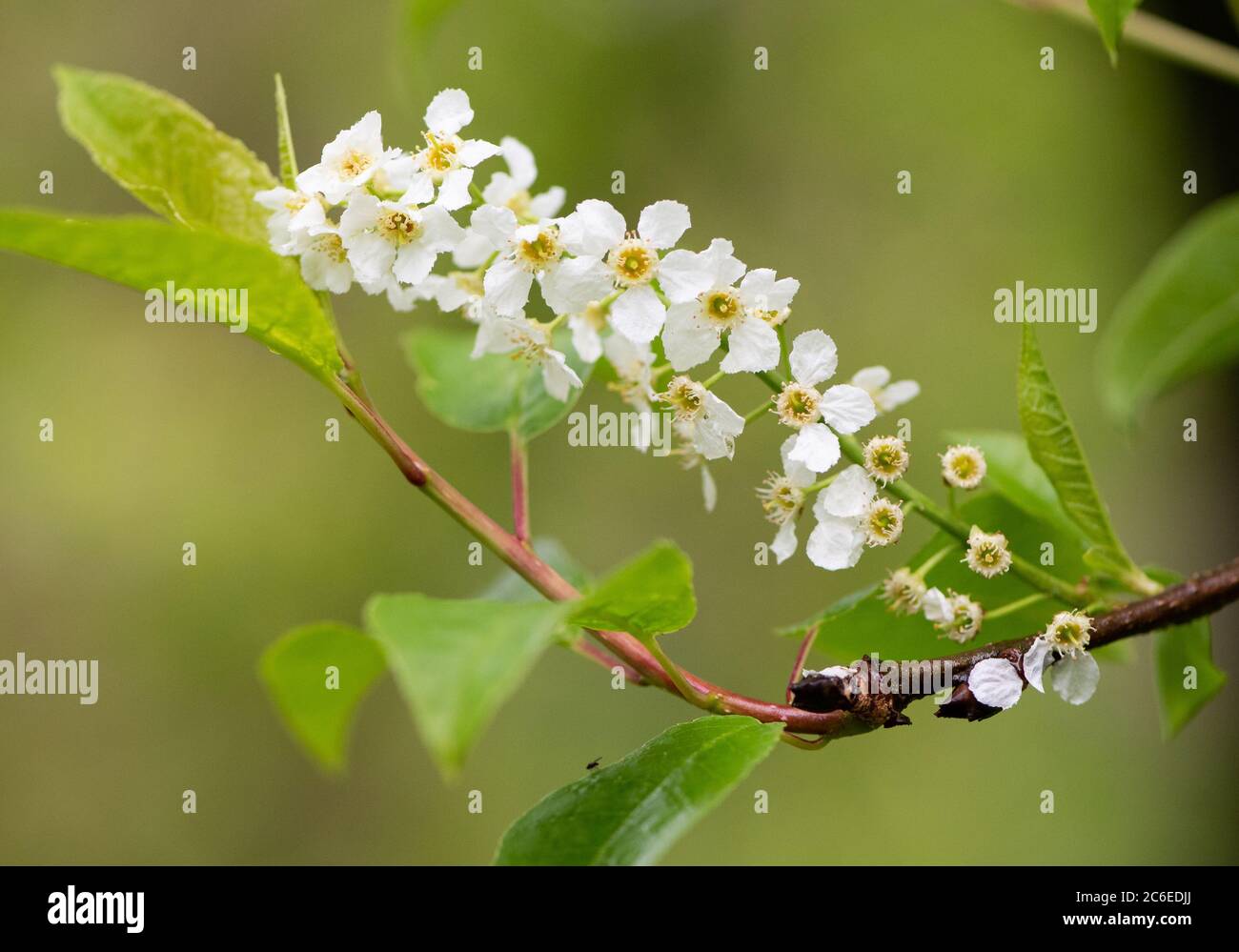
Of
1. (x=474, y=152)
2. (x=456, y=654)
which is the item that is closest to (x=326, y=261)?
(x=474, y=152)

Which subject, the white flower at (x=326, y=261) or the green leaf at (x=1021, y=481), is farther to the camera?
the green leaf at (x=1021, y=481)

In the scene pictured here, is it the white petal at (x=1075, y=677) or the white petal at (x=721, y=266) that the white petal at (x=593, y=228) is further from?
the white petal at (x=1075, y=677)

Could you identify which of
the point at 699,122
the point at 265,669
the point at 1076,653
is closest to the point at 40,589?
the point at 699,122

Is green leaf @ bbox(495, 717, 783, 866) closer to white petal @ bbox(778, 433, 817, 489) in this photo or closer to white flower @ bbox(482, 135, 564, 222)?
white petal @ bbox(778, 433, 817, 489)

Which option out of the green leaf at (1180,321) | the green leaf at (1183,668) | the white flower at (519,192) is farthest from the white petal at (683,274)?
the green leaf at (1180,321)

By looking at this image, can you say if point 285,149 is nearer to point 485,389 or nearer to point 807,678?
point 485,389
